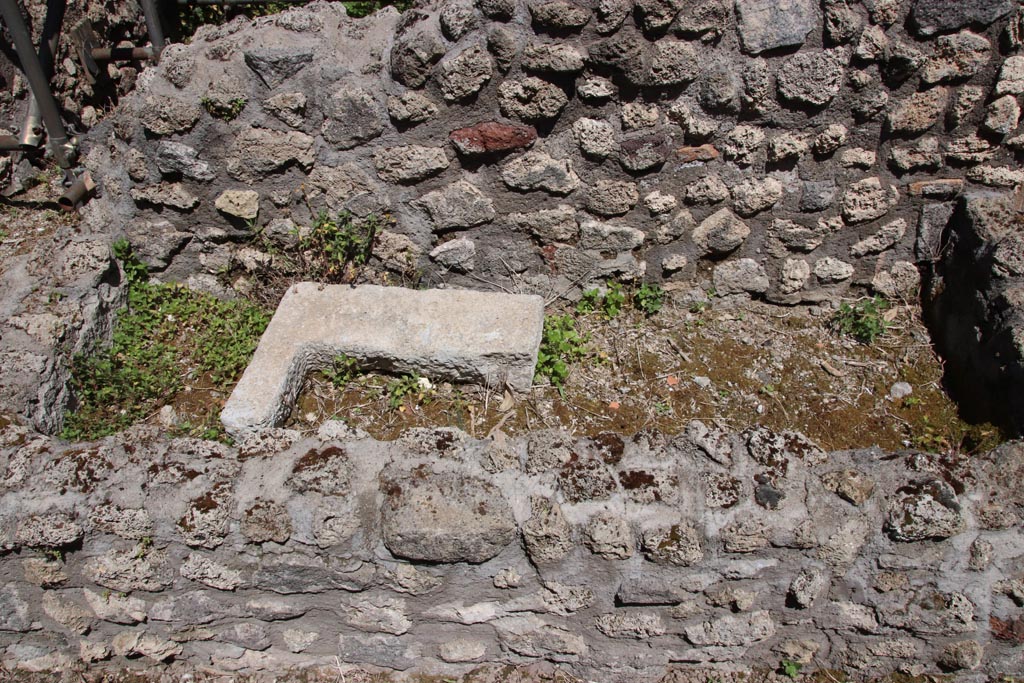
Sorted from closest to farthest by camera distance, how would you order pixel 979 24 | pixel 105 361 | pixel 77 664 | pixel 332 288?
pixel 77 664, pixel 979 24, pixel 105 361, pixel 332 288

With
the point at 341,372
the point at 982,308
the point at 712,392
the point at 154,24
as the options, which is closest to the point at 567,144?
the point at 712,392

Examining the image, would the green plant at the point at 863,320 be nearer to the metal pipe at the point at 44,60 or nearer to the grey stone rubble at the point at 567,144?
the grey stone rubble at the point at 567,144

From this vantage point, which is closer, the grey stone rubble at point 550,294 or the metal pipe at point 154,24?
the grey stone rubble at point 550,294

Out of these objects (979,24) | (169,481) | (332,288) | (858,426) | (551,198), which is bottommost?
(858,426)

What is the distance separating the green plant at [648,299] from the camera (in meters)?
4.08

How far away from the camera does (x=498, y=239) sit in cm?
395

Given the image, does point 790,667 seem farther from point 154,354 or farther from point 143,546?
point 154,354

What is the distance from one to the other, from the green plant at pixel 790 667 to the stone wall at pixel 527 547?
4 cm

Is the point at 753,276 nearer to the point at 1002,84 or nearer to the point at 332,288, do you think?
the point at 1002,84

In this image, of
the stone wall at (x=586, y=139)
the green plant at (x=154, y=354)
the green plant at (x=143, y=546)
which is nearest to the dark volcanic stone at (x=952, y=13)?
the stone wall at (x=586, y=139)

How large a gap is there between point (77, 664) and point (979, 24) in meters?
4.47

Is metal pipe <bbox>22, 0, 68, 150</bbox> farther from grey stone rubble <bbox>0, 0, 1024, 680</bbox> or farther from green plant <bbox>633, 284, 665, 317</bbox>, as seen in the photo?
green plant <bbox>633, 284, 665, 317</bbox>

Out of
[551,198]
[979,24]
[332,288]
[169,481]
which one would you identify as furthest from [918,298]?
[169,481]

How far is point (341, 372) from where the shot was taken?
12.2 ft
